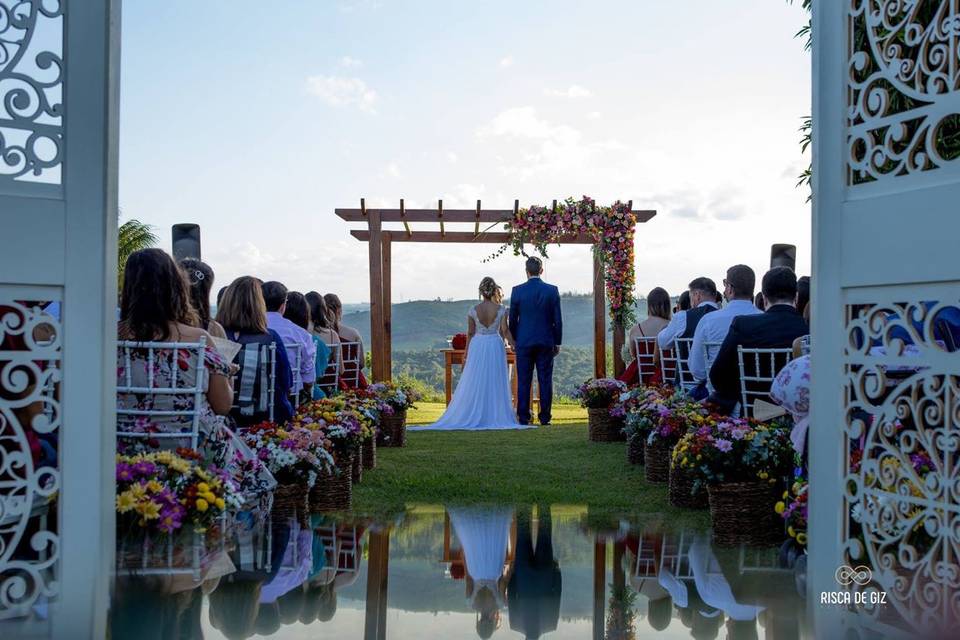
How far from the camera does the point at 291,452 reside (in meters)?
5.16

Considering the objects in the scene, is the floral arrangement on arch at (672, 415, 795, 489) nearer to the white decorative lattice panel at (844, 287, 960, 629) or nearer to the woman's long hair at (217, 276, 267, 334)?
the white decorative lattice panel at (844, 287, 960, 629)

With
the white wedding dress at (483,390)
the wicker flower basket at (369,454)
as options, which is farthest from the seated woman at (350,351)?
the white wedding dress at (483,390)

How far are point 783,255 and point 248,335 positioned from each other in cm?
669

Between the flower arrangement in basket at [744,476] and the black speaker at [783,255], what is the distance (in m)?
5.89

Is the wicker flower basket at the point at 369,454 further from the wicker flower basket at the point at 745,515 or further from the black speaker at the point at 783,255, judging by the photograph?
the black speaker at the point at 783,255

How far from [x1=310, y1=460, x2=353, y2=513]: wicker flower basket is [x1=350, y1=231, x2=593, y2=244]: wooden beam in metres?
7.66

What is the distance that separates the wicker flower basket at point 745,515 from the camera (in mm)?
4715

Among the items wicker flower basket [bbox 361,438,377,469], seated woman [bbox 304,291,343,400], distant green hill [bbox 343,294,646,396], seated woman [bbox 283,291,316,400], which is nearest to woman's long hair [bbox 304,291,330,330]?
seated woman [bbox 304,291,343,400]

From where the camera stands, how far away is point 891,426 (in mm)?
2898

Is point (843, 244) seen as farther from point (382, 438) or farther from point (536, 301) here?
point (536, 301)

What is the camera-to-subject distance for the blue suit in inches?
469

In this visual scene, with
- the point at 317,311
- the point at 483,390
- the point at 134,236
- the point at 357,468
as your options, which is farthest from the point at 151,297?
the point at 134,236

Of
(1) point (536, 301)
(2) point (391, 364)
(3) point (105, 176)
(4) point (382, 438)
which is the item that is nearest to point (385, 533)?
(3) point (105, 176)

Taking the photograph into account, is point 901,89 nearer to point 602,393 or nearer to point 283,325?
point 283,325
